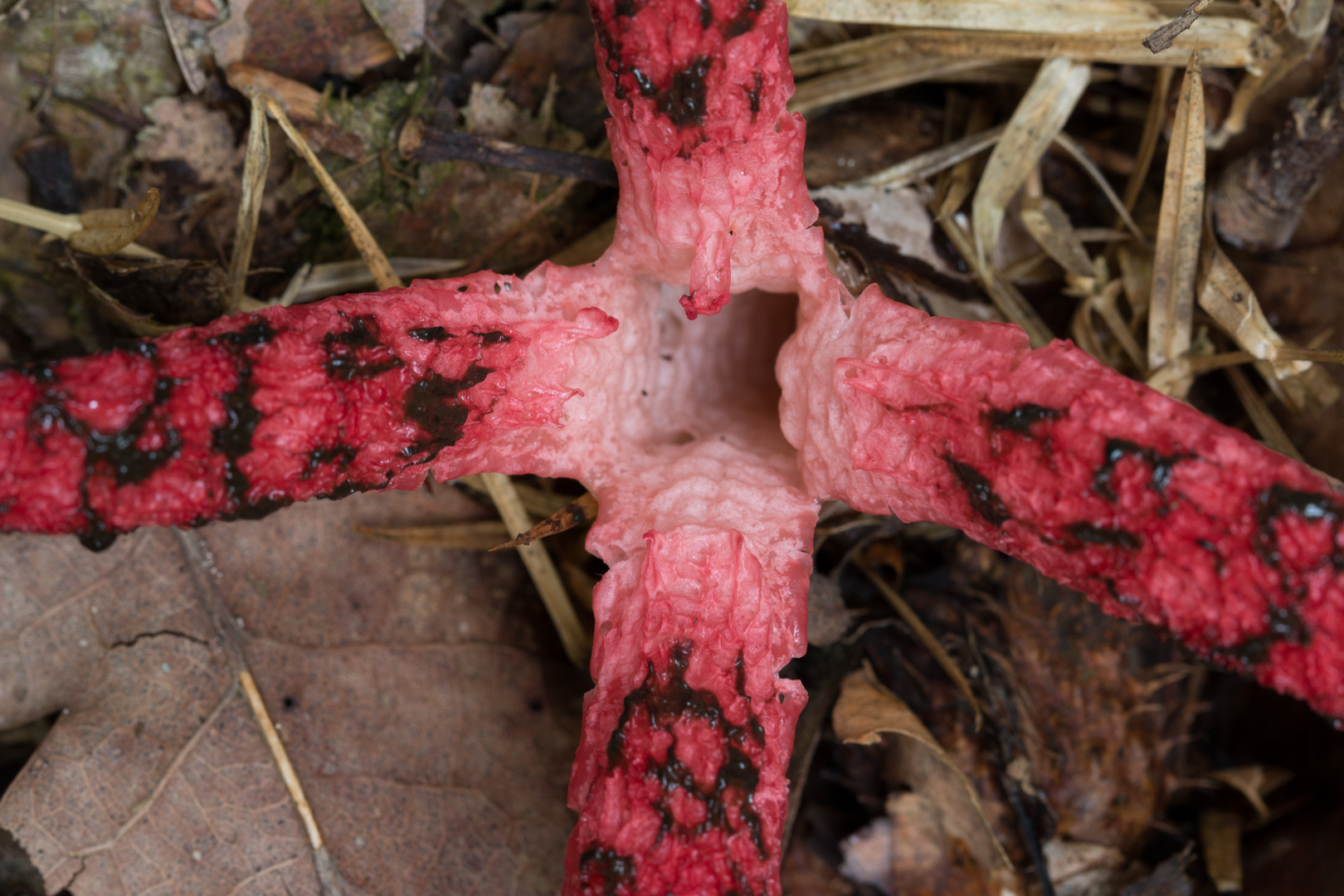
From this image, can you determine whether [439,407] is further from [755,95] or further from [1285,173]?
[1285,173]

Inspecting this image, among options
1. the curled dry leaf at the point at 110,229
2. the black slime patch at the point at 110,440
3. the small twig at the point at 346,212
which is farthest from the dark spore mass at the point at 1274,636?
the curled dry leaf at the point at 110,229

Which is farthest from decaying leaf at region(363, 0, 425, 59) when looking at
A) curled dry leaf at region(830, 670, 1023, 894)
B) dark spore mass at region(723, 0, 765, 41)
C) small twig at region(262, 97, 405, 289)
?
curled dry leaf at region(830, 670, 1023, 894)

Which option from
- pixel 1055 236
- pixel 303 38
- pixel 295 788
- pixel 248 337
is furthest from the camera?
pixel 1055 236

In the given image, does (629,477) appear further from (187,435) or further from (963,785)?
(963,785)

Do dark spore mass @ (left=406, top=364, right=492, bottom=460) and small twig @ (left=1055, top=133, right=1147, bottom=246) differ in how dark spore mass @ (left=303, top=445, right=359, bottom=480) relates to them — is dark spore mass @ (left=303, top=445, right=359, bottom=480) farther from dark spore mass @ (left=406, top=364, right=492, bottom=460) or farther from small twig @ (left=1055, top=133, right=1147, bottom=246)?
small twig @ (left=1055, top=133, right=1147, bottom=246)

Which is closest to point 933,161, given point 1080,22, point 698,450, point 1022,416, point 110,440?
point 1080,22

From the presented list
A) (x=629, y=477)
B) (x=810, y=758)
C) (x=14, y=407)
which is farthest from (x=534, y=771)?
(x=14, y=407)
